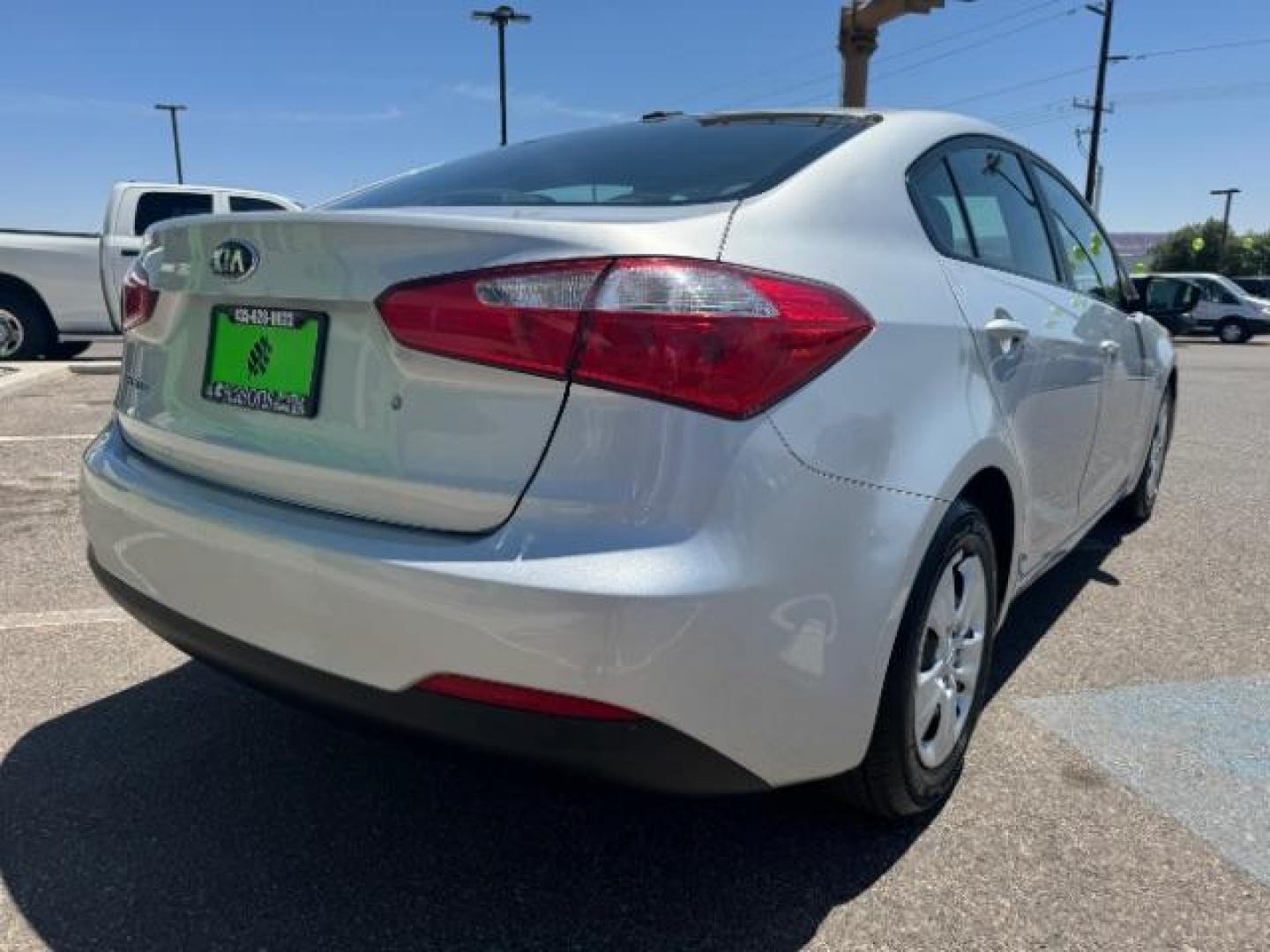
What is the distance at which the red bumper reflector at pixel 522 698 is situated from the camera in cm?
162

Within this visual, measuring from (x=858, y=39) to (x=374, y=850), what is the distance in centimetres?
1349

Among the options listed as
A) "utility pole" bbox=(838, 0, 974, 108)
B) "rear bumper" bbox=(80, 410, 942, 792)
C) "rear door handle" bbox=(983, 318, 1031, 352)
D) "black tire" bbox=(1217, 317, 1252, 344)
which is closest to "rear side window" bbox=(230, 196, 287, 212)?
"utility pole" bbox=(838, 0, 974, 108)

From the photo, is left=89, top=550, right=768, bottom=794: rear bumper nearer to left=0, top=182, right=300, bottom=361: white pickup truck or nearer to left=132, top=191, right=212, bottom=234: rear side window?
left=0, top=182, right=300, bottom=361: white pickup truck

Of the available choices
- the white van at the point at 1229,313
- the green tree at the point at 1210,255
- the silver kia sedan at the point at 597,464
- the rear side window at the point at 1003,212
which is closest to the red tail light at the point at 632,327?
the silver kia sedan at the point at 597,464

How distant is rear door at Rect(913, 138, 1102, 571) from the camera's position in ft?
7.92

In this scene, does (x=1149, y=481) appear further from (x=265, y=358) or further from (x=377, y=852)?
(x=265, y=358)

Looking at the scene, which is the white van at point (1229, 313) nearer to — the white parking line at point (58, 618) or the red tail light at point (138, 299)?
the white parking line at point (58, 618)

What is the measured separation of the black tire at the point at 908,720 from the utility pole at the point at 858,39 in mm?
12313

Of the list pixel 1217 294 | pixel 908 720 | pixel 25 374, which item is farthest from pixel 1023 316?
pixel 1217 294

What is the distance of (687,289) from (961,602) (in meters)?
1.13

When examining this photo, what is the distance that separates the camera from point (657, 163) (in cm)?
240

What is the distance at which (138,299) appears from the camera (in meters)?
2.36

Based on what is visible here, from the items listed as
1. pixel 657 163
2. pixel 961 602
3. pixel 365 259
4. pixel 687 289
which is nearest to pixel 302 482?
pixel 365 259

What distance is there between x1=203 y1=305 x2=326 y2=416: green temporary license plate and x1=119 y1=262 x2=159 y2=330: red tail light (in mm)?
300
